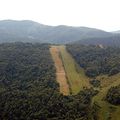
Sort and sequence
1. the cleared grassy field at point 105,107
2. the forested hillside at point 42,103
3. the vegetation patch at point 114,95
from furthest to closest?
the vegetation patch at point 114,95, the forested hillside at point 42,103, the cleared grassy field at point 105,107

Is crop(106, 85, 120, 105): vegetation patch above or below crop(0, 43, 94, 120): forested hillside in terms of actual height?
above

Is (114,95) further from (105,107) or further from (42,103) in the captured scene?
(42,103)

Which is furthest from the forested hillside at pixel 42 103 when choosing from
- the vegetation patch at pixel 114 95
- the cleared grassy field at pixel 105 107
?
the vegetation patch at pixel 114 95

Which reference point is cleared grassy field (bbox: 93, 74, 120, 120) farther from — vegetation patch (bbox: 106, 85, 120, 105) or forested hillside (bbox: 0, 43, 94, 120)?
forested hillside (bbox: 0, 43, 94, 120)

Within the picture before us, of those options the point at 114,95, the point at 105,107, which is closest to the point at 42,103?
the point at 105,107

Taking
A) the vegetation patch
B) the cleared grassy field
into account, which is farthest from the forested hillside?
the vegetation patch

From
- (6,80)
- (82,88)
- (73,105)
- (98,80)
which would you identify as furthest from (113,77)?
(6,80)

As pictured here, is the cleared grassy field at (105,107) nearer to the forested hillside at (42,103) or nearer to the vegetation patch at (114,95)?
the vegetation patch at (114,95)

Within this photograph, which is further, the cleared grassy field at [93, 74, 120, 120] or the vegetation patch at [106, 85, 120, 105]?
the vegetation patch at [106, 85, 120, 105]

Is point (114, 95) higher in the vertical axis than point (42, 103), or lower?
higher

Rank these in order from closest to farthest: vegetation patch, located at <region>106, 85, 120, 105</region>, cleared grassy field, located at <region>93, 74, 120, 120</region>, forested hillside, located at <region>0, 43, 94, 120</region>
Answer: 1. cleared grassy field, located at <region>93, 74, 120, 120</region>
2. forested hillside, located at <region>0, 43, 94, 120</region>
3. vegetation patch, located at <region>106, 85, 120, 105</region>

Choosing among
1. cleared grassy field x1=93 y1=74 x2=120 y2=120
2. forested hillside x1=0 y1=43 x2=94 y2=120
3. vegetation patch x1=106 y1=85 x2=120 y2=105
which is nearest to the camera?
cleared grassy field x1=93 y1=74 x2=120 y2=120
